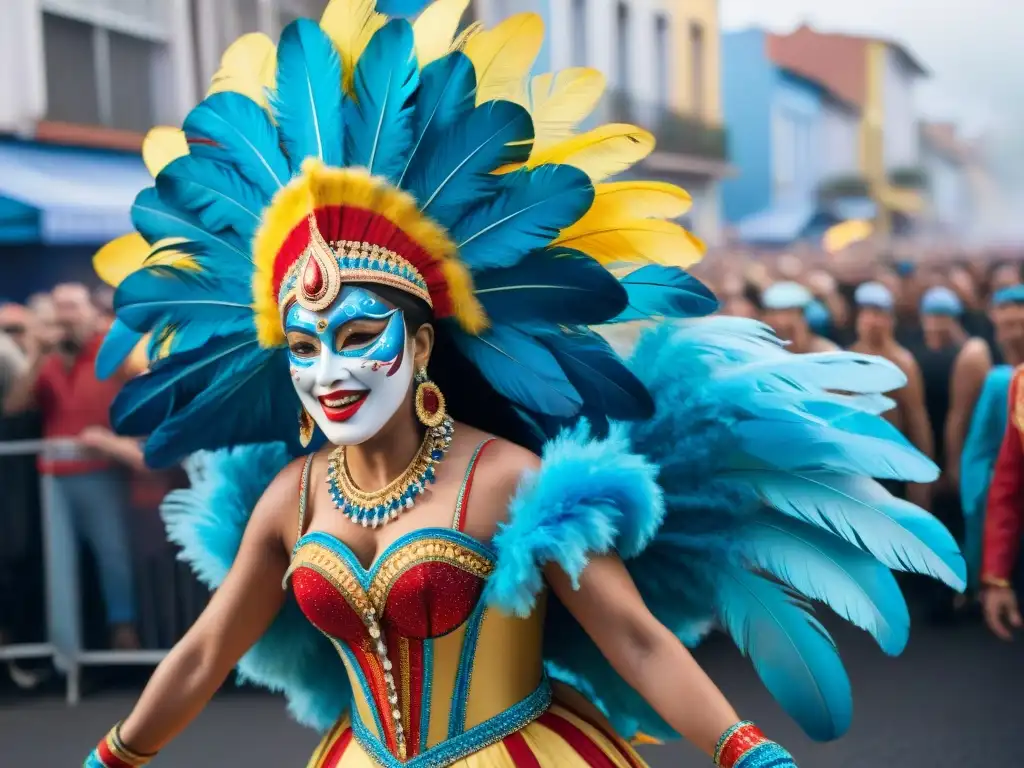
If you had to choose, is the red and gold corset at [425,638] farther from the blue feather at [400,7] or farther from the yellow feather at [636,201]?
the blue feather at [400,7]

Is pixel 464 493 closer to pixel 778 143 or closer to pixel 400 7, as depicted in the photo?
pixel 400 7

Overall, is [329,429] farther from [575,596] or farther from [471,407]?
[575,596]

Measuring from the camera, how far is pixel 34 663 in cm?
351

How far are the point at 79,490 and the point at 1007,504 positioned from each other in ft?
8.77

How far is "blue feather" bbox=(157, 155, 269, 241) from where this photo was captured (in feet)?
4.96

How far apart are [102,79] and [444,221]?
3124mm

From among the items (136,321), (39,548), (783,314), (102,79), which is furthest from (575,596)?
(102,79)

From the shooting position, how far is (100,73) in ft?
13.3

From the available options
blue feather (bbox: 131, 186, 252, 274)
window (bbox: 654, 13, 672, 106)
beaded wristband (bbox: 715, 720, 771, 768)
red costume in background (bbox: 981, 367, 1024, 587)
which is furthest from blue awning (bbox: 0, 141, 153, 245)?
beaded wristband (bbox: 715, 720, 771, 768)

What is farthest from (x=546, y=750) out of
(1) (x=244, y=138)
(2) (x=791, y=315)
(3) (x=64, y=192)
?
(3) (x=64, y=192)

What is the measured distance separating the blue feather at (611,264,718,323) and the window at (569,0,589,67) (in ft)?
8.18

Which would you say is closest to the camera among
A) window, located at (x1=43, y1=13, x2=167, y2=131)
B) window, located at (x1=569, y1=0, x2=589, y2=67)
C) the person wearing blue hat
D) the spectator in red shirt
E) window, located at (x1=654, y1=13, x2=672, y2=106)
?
the person wearing blue hat

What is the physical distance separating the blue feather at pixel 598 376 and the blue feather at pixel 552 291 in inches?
1.2

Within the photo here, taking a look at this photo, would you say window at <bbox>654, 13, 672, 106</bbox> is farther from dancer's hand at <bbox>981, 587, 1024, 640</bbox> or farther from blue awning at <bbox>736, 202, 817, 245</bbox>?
dancer's hand at <bbox>981, 587, 1024, 640</bbox>
